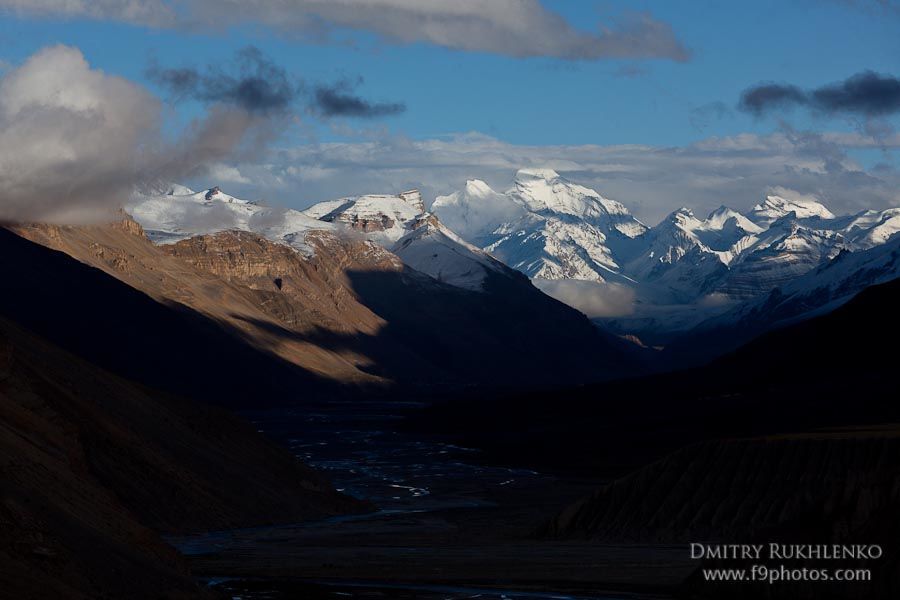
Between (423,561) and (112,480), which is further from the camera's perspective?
(112,480)

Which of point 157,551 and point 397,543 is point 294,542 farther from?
point 157,551

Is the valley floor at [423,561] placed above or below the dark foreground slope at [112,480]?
below

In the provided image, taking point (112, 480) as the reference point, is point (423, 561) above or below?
below

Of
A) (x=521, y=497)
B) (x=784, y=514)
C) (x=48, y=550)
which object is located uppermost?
(x=48, y=550)

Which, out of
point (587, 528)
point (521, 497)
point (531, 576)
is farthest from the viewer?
point (521, 497)

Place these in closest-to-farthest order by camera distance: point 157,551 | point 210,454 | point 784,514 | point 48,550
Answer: point 48,550 < point 157,551 < point 784,514 < point 210,454

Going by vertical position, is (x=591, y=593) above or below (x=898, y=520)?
below

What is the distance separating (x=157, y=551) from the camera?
75.9 meters

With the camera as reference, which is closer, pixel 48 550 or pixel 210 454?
pixel 48 550

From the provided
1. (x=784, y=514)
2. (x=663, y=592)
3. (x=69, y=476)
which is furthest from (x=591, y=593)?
(x=69, y=476)

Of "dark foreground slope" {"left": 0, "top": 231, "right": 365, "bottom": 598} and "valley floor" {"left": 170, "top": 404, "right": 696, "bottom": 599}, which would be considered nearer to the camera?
"dark foreground slope" {"left": 0, "top": 231, "right": 365, "bottom": 598}

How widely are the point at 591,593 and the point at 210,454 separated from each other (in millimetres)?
62050

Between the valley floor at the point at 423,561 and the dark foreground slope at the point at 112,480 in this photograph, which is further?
the valley floor at the point at 423,561

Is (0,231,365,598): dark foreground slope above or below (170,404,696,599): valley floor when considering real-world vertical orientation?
above
